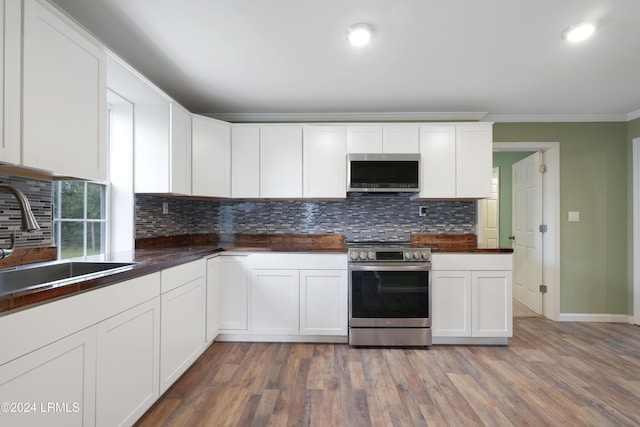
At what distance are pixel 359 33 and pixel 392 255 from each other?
1752 millimetres

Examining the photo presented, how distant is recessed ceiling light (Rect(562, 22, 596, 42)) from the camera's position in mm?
1829

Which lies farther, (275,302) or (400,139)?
(400,139)

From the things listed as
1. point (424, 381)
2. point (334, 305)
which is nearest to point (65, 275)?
point (334, 305)

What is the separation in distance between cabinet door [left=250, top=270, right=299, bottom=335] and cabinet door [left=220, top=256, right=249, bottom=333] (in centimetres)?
7

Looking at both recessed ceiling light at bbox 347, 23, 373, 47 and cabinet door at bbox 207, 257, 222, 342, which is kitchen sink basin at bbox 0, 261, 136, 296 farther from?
recessed ceiling light at bbox 347, 23, 373, 47

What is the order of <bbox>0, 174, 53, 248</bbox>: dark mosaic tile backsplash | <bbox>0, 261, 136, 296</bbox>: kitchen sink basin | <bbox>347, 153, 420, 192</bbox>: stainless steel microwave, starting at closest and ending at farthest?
<bbox>0, 261, 136, 296</bbox>: kitchen sink basin
<bbox>0, 174, 53, 248</bbox>: dark mosaic tile backsplash
<bbox>347, 153, 420, 192</bbox>: stainless steel microwave

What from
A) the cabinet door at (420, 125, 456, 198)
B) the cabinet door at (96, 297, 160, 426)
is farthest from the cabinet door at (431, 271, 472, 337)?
the cabinet door at (96, 297, 160, 426)

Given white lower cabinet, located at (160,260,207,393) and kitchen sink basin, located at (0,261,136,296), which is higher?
kitchen sink basin, located at (0,261,136,296)

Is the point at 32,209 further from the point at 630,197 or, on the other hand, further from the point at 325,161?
the point at 630,197

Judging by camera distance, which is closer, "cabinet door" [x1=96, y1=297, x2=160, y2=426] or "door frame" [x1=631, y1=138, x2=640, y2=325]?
"cabinet door" [x1=96, y1=297, x2=160, y2=426]

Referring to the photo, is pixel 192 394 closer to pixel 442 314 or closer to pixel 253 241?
pixel 253 241

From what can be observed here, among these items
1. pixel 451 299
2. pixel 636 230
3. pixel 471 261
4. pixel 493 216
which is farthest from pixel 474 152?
pixel 493 216

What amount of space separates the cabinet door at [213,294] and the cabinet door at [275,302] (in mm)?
301

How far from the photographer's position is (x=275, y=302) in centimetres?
281
